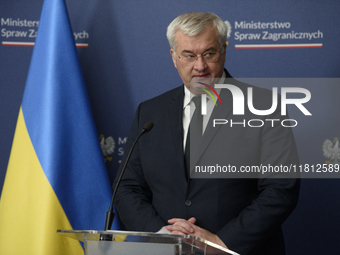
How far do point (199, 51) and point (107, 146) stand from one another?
3.71 ft

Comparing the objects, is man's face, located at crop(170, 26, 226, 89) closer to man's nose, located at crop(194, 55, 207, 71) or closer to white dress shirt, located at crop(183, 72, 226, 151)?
man's nose, located at crop(194, 55, 207, 71)

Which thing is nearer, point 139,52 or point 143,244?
point 143,244

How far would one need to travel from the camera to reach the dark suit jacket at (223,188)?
1.70m

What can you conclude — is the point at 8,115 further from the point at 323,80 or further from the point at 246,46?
the point at 323,80

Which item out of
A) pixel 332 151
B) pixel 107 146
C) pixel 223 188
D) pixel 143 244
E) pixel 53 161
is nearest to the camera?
pixel 143 244

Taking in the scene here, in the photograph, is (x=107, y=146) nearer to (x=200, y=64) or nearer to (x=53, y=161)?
(x=53, y=161)

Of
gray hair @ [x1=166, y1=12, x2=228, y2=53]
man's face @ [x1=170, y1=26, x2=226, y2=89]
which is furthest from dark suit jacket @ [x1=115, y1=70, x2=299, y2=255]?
gray hair @ [x1=166, y1=12, x2=228, y2=53]

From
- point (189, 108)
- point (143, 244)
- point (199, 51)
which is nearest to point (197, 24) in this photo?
point (199, 51)

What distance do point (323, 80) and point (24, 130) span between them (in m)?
2.00

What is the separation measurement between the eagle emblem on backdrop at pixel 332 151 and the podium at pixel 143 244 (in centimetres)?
163

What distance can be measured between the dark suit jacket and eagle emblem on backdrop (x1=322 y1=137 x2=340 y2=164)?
85 centimetres

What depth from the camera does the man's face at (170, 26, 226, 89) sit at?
192 cm

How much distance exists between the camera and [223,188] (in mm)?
1841

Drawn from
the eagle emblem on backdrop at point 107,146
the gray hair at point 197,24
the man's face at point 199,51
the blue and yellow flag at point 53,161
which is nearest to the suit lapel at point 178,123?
the man's face at point 199,51
